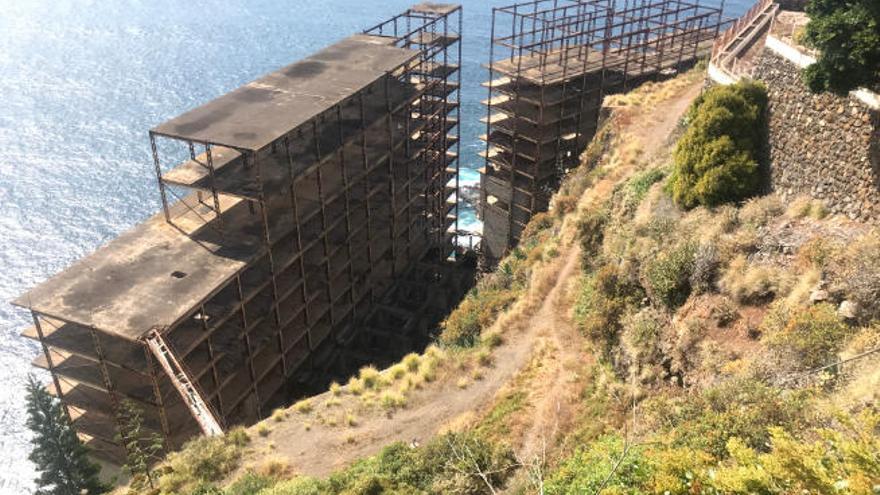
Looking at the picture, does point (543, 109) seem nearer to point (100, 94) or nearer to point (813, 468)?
point (813, 468)

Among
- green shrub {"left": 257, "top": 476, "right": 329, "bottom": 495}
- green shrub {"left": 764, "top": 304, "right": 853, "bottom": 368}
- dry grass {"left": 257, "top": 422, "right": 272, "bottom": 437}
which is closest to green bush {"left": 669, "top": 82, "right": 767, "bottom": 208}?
green shrub {"left": 764, "top": 304, "right": 853, "bottom": 368}

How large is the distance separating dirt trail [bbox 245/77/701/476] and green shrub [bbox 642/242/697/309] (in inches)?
191

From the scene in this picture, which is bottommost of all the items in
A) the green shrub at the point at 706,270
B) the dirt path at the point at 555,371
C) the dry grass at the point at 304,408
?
the dry grass at the point at 304,408

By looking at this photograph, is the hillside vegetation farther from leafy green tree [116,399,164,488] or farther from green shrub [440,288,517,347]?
leafy green tree [116,399,164,488]

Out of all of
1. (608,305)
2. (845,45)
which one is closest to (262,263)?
(608,305)

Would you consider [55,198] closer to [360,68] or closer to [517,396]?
[360,68]

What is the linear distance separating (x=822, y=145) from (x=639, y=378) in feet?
36.0

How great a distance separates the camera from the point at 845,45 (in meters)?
21.1

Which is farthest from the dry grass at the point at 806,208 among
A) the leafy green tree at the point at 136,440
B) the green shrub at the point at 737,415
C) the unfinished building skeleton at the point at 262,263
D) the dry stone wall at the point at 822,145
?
the leafy green tree at the point at 136,440

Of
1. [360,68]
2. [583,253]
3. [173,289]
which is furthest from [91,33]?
[583,253]

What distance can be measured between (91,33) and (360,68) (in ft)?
383

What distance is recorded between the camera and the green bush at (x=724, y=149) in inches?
1092

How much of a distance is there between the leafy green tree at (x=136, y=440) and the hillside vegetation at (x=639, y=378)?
1355 millimetres

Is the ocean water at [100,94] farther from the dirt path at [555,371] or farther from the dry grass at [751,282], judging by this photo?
the dry grass at [751,282]
